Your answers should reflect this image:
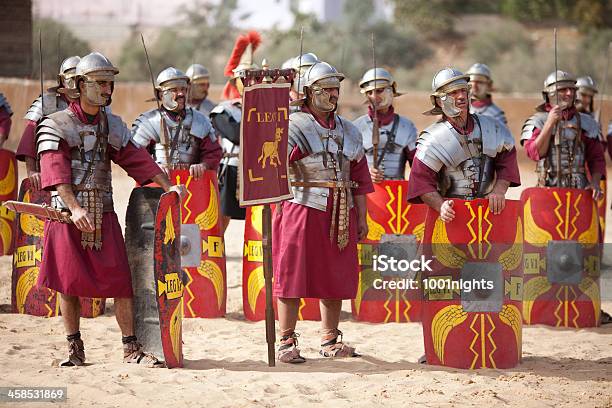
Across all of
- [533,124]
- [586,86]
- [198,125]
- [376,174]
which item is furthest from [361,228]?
[586,86]

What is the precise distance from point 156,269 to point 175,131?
8.70ft

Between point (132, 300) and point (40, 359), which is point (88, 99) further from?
point (40, 359)

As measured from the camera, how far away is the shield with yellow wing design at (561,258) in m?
8.49

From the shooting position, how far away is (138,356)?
271 inches

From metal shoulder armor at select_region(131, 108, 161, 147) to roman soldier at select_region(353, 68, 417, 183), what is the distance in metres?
1.61

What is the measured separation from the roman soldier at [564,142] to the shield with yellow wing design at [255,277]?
227 centimetres

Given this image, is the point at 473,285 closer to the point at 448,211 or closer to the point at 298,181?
the point at 448,211

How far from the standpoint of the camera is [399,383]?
651cm

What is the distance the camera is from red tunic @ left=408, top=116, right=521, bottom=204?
7000 mm

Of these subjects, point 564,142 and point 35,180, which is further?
point 564,142

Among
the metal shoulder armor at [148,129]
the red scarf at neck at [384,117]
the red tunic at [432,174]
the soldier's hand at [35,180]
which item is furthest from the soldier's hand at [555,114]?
the soldier's hand at [35,180]

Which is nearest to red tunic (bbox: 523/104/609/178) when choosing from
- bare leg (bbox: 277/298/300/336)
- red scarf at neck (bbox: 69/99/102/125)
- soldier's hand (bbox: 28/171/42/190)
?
bare leg (bbox: 277/298/300/336)

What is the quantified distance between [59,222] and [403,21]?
36008mm

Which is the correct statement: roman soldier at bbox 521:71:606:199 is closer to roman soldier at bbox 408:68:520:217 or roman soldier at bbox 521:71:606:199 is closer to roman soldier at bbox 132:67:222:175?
roman soldier at bbox 408:68:520:217
